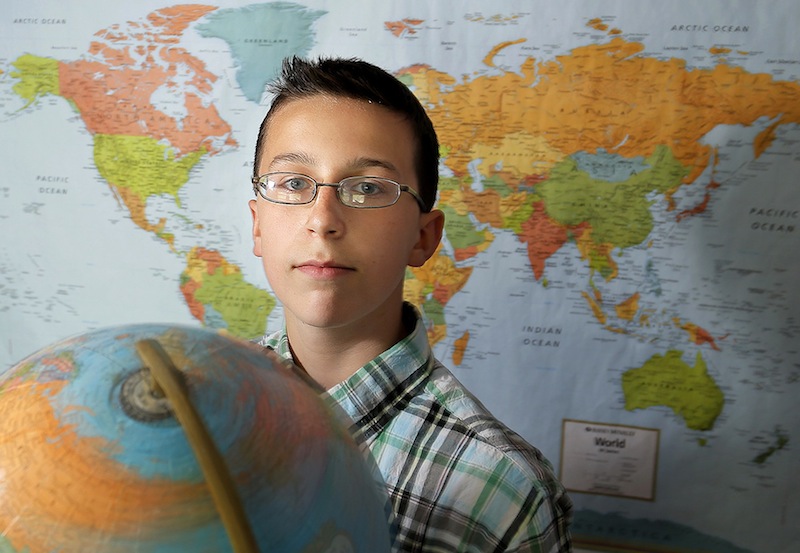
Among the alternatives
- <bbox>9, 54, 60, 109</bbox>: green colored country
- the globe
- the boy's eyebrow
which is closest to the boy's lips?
the boy's eyebrow

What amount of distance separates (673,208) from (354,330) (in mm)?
487

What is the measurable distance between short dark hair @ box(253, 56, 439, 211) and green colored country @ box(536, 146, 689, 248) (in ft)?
0.75

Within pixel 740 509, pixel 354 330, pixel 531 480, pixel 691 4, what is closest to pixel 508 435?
pixel 531 480

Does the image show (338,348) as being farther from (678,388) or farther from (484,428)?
(678,388)

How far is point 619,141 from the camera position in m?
0.97

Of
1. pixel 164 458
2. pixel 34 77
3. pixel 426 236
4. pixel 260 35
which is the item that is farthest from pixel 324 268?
pixel 34 77

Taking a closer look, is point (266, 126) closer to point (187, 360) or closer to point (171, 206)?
point (171, 206)

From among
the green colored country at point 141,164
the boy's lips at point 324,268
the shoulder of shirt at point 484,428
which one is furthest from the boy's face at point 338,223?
the green colored country at point 141,164

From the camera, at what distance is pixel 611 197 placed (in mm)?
980

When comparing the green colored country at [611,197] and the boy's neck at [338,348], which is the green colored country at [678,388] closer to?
the green colored country at [611,197]

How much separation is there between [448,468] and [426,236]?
0.91 feet

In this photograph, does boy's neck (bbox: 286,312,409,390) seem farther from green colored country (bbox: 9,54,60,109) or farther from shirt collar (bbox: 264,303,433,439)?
green colored country (bbox: 9,54,60,109)

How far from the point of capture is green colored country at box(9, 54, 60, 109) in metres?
1.15

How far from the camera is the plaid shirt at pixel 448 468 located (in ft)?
2.24
